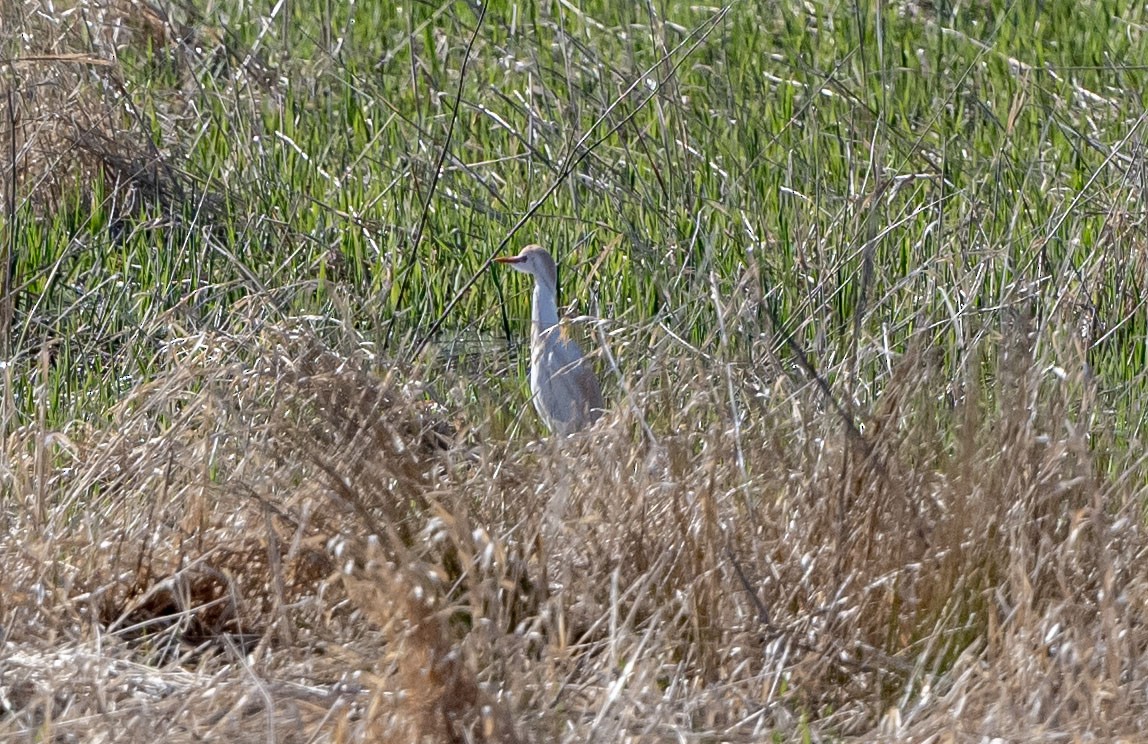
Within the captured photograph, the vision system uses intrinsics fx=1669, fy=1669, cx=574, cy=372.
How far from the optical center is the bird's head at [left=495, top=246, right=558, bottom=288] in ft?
15.2

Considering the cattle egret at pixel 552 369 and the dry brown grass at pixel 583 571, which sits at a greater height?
the dry brown grass at pixel 583 571

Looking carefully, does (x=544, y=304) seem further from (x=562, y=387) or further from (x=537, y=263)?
(x=562, y=387)

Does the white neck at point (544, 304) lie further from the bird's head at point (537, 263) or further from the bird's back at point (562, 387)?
the bird's back at point (562, 387)

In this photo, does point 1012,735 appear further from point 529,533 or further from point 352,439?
point 352,439

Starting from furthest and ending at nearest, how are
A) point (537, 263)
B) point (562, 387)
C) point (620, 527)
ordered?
point (537, 263) → point (562, 387) → point (620, 527)

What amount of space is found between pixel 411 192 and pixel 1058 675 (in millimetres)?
3133

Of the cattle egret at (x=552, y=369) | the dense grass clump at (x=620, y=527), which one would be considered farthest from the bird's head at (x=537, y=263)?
the dense grass clump at (x=620, y=527)

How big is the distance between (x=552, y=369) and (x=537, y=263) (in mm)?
464

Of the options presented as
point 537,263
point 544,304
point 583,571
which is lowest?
point 544,304

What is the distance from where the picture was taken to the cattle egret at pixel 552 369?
393cm

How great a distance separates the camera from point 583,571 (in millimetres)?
2938

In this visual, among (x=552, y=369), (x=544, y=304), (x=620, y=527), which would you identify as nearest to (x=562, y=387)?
(x=552, y=369)

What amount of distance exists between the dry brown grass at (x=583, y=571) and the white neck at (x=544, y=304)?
137cm

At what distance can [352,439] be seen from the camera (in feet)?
9.79
